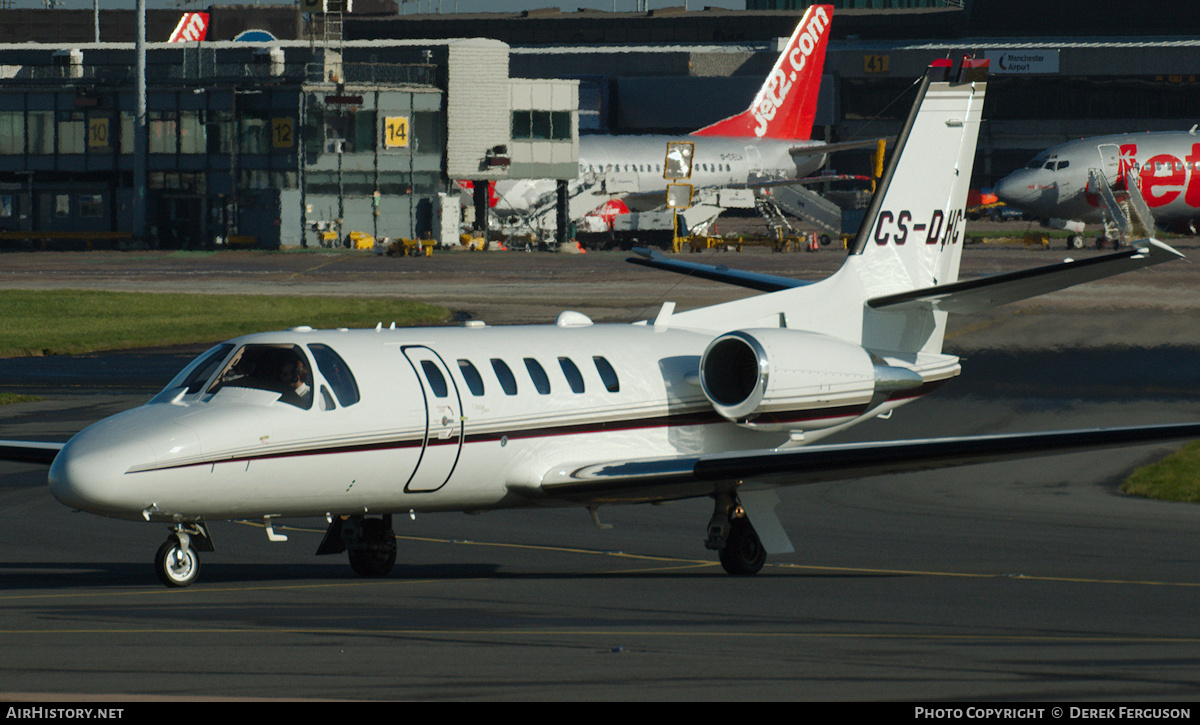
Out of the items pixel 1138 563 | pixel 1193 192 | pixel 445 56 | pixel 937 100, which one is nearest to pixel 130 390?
pixel 937 100

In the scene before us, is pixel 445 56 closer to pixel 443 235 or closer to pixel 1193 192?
pixel 443 235

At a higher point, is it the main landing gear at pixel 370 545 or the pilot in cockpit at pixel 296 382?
the pilot in cockpit at pixel 296 382

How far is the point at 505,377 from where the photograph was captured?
54.6 ft

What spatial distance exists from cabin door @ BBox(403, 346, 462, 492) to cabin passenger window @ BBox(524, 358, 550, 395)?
40.4 inches

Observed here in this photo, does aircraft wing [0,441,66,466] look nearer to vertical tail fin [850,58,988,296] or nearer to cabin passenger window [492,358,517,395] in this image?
cabin passenger window [492,358,517,395]

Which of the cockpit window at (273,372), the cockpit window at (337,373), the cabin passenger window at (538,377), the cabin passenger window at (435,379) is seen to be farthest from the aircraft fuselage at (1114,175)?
the cockpit window at (273,372)

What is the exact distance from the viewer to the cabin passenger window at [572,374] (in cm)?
1706

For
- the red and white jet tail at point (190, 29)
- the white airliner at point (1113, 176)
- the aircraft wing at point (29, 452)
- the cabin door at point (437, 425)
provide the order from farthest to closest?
the red and white jet tail at point (190, 29) < the white airliner at point (1113, 176) < the aircraft wing at point (29, 452) < the cabin door at point (437, 425)

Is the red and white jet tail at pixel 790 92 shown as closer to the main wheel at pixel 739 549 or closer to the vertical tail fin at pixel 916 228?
the vertical tail fin at pixel 916 228

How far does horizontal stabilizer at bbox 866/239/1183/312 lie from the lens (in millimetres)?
16656

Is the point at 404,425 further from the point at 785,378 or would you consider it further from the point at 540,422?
the point at 785,378

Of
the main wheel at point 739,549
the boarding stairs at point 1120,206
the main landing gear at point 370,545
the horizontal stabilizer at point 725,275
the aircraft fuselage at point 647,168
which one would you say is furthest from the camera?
the aircraft fuselage at point 647,168

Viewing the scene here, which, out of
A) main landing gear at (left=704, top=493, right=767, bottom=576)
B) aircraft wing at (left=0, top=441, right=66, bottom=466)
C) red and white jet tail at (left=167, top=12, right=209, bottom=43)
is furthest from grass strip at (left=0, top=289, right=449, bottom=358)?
red and white jet tail at (left=167, top=12, right=209, bottom=43)

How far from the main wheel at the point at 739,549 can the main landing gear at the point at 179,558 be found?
579 centimetres
